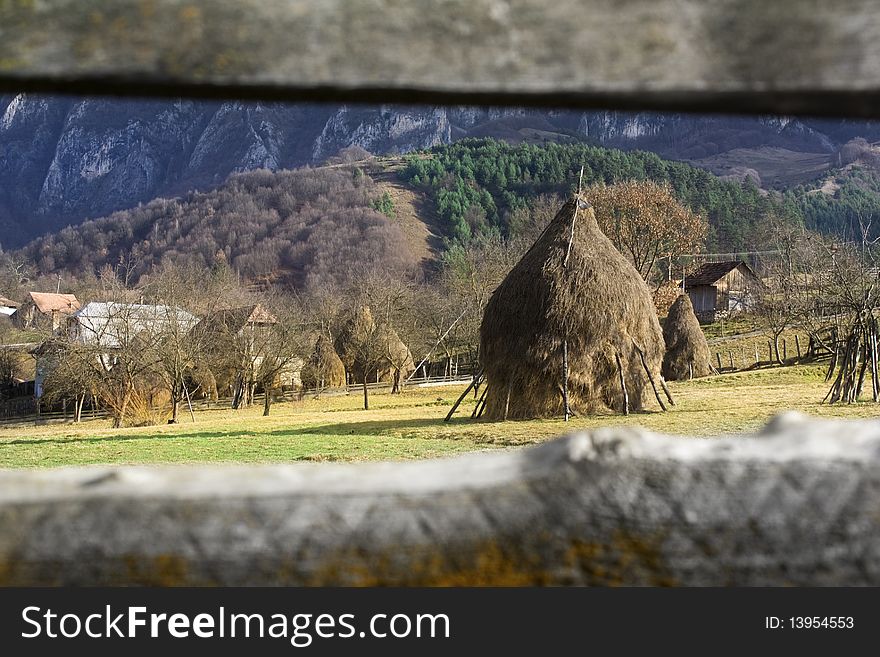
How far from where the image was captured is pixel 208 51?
102cm

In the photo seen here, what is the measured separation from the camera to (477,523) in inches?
46.0

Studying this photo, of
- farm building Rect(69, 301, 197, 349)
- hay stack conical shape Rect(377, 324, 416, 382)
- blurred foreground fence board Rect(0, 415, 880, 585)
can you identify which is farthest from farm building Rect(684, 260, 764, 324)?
blurred foreground fence board Rect(0, 415, 880, 585)

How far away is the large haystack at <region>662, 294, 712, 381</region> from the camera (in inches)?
1446

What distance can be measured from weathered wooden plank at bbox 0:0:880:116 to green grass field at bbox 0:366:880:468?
13821mm

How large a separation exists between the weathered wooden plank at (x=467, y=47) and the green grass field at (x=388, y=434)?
1382 centimetres

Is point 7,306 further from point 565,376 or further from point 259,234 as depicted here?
point 565,376

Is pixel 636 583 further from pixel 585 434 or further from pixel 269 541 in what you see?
pixel 269 541

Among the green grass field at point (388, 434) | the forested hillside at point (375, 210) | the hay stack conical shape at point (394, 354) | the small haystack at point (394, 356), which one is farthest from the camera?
the forested hillside at point (375, 210)

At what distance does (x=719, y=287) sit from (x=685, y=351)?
26068 mm

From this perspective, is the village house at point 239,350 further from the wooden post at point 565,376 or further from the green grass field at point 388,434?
the wooden post at point 565,376

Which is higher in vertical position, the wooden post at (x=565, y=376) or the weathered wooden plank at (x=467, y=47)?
the weathered wooden plank at (x=467, y=47)

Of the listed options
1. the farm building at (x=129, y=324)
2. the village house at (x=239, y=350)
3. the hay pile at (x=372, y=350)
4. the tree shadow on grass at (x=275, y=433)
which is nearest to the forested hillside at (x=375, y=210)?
the hay pile at (x=372, y=350)

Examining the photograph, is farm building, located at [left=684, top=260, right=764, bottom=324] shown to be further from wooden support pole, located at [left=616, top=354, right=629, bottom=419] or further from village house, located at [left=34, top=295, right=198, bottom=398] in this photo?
wooden support pole, located at [left=616, top=354, right=629, bottom=419]

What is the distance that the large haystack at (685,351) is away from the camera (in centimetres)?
3672
